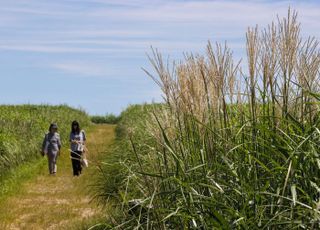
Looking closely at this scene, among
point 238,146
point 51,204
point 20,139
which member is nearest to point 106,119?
point 20,139

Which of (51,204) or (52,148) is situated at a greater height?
(52,148)

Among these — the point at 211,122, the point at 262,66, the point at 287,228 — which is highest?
the point at 262,66

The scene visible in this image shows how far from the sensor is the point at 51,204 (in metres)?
13.4

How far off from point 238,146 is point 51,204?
29.6ft

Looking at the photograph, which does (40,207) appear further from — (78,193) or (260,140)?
(260,140)

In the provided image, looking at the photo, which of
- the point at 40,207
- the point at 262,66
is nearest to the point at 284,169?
the point at 262,66

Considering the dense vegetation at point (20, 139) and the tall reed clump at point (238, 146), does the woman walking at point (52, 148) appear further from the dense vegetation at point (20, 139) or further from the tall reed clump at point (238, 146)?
the tall reed clump at point (238, 146)

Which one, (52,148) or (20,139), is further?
(20,139)

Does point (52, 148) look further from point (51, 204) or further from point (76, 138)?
point (51, 204)

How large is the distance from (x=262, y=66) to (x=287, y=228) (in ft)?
4.08

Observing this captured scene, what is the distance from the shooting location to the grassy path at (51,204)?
36.8 ft

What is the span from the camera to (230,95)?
5.34m

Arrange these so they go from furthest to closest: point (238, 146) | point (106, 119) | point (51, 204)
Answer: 1. point (106, 119)
2. point (51, 204)
3. point (238, 146)

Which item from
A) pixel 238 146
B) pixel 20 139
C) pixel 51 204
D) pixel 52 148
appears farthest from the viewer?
pixel 20 139
